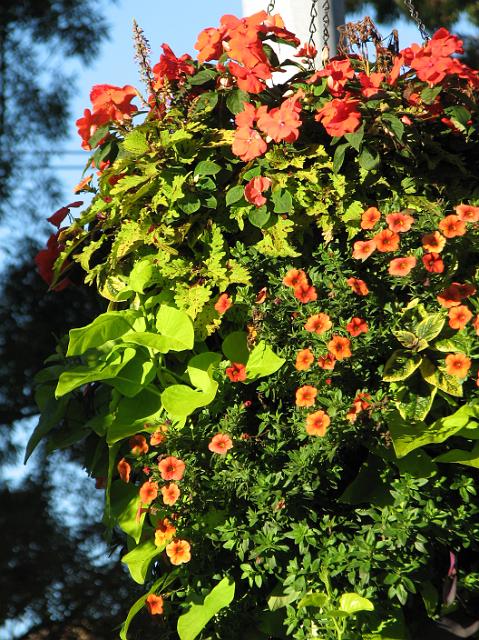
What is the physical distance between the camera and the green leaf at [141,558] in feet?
6.59

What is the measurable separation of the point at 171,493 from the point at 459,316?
2.29 ft

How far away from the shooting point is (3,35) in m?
4.25

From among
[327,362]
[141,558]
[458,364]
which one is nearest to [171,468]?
[141,558]

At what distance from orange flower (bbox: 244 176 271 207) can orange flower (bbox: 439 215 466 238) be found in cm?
38

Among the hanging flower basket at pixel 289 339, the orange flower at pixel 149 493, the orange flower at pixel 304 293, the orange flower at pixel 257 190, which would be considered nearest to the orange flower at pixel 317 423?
the hanging flower basket at pixel 289 339

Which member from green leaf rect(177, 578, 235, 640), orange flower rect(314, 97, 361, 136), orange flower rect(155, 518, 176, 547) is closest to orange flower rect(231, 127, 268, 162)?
orange flower rect(314, 97, 361, 136)

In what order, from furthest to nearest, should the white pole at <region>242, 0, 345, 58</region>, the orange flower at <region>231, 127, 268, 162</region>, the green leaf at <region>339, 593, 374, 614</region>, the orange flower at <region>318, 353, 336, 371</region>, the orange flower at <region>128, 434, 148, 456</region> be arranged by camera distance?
1. the white pole at <region>242, 0, 345, 58</region>
2. the orange flower at <region>128, 434, 148, 456</region>
3. the orange flower at <region>231, 127, 268, 162</region>
4. the orange flower at <region>318, 353, 336, 371</region>
5. the green leaf at <region>339, 593, 374, 614</region>

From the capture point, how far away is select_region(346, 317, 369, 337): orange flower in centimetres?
187

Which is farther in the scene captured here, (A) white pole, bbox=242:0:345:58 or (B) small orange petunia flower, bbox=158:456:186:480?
(A) white pole, bbox=242:0:345:58

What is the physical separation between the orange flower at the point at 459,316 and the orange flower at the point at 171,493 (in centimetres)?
66

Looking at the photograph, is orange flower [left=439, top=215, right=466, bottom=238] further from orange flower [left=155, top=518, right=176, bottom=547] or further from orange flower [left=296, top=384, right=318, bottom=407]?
orange flower [left=155, top=518, right=176, bottom=547]

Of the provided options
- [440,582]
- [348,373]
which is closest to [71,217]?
[348,373]

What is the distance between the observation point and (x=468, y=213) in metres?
1.89

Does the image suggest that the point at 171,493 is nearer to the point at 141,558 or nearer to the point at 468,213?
the point at 141,558
